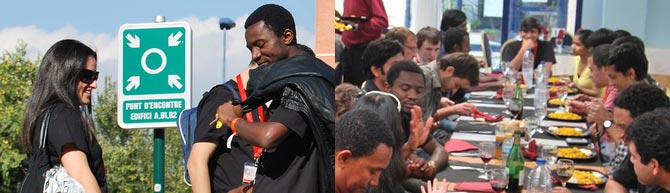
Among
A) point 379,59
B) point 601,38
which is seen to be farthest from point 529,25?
point 379,59

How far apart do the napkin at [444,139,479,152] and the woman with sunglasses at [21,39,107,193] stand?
1771mm

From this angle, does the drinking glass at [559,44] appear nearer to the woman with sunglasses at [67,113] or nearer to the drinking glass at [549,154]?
the drinking glass at [549,154]

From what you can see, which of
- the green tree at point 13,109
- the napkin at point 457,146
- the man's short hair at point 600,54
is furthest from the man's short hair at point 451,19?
the green tree at point 13,109

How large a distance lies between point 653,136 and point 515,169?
64cm

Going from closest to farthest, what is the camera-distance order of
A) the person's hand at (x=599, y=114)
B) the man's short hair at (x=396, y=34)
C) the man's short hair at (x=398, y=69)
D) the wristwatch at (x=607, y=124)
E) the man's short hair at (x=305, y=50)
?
the man's short hair at (x=305, y=50), the man's short hair at (x=398, y=69), the man's short hair at (x=396, y=34), the wristwatch at (x=607, y=124), the person's hand at (x=599, y=114)

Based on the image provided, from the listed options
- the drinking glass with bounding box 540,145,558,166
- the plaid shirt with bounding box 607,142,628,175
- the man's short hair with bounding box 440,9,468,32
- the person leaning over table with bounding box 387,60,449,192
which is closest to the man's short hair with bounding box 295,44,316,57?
the person leaning over table with bounding box 387,60,449,192

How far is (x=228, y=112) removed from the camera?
57.7 inches

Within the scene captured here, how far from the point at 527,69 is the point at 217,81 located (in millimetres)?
4730

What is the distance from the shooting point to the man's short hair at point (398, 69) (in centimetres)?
193

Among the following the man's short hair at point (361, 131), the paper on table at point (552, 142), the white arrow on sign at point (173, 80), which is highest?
the white arrow on sign at point (173, 80)

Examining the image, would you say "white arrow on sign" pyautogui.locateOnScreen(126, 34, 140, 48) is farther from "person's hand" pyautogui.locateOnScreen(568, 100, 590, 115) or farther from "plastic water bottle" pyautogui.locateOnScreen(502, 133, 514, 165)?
"person's hand" pyautogui.locateOnScreen(568, 100, 590, 115)

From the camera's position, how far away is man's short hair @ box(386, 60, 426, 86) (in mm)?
1928

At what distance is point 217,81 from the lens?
164cm

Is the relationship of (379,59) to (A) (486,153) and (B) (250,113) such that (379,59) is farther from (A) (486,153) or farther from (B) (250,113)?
(A) (486,153)
